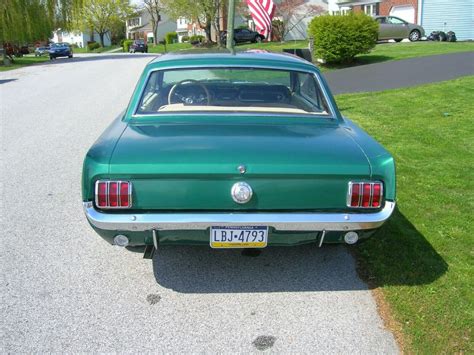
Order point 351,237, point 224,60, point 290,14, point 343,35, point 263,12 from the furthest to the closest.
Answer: point 290,14
point 343,35
point 263,12
point 224,60
point 351,237

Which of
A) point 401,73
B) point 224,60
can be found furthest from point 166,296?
point 401,73

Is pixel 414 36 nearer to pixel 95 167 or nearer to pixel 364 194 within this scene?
pixel 364 194

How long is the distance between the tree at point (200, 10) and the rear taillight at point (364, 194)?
4114 cm

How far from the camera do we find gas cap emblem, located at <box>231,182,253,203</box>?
2.96 metres

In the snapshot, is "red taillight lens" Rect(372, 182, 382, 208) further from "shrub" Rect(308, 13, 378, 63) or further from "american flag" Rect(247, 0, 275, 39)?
"shrub" Rect(308, 13, 378, 63)

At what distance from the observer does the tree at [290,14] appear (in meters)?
39.1

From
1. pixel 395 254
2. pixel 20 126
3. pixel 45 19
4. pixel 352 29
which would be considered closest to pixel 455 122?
pixel 395 254

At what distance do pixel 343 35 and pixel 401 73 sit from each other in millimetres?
3203

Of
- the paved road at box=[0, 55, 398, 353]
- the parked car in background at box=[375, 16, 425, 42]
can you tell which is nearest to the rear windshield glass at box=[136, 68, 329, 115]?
the paved road at box=[0, 55, 398, 353]

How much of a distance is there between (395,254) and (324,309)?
997 millimetres

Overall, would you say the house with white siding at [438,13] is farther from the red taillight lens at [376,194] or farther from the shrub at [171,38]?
the shrub at [171,38]

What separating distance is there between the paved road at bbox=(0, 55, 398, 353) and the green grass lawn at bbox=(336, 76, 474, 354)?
22cm

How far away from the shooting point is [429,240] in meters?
4.11

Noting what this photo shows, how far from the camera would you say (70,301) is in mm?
3338
